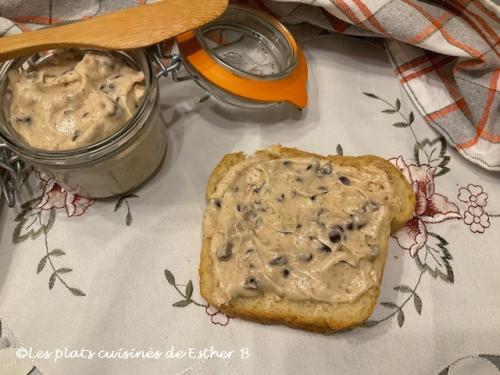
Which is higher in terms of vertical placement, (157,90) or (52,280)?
(157,90)

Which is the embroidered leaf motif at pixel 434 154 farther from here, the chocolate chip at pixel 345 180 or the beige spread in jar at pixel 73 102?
the beige spread in jar at pixel 73 102

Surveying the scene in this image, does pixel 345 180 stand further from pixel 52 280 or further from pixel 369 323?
pixel 52 280

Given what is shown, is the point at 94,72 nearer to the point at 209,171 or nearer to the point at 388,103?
the point at 209,171

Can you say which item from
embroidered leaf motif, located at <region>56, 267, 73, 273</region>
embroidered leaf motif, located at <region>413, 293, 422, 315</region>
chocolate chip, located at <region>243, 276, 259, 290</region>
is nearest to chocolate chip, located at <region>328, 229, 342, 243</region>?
chocolate chip, located at <region>243, 276, 259, 290</region>

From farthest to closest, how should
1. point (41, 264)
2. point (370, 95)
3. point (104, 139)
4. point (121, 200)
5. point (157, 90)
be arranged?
point (370, 95) < point (121, 200) < point (41, 264) < point (157, 90) < point (104, 139)

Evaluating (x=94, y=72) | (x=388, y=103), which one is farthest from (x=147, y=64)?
(x=388, y=103)

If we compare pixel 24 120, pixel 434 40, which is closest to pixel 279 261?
pixel 24 120

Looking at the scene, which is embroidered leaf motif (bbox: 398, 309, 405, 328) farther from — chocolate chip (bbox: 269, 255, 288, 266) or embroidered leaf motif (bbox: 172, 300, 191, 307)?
embroidered leaf motif (bbox: 172, 300, 191, 307)
